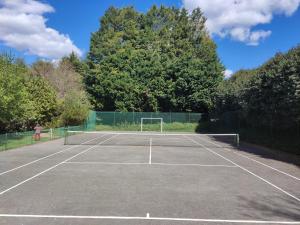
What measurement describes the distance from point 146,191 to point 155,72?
5037cm

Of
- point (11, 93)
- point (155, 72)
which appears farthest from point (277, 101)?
point (155, 72)

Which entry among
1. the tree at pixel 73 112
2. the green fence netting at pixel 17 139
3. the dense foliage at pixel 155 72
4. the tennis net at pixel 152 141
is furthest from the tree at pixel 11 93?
the dense foliage at pixel 155 72

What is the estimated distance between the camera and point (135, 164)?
1972 cm

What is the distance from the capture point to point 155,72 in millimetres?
62406

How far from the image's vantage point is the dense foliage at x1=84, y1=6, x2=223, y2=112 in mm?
60594

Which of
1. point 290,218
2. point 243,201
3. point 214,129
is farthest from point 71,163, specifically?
point 214,129

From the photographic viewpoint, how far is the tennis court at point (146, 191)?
31.5 feet

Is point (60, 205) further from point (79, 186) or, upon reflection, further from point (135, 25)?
point (135, 25)

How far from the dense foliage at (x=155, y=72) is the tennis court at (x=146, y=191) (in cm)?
3942

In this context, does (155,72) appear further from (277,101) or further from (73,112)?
(277,101)

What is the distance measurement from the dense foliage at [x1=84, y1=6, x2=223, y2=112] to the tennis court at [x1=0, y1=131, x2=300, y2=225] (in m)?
39.4

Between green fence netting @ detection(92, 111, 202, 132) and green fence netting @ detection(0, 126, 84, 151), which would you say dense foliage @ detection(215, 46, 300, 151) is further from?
green fence netting @ detection(92, 111, 202, 132)

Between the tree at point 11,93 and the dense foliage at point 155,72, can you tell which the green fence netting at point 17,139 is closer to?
the tree at point 11,93

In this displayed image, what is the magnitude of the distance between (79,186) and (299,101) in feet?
48.1
